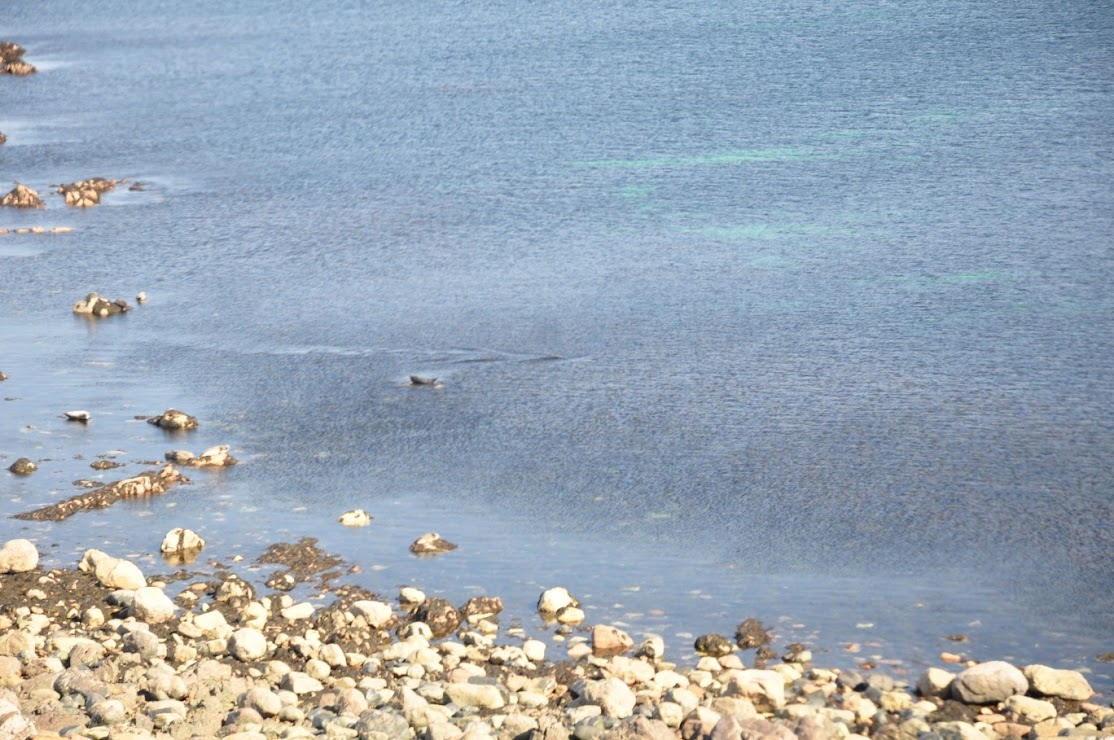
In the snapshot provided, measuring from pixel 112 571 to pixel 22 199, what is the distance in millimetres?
19859

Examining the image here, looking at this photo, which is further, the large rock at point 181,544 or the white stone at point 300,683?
the large rock at point 181,544

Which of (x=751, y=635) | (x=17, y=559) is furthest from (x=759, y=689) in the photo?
(x=17, y=559)

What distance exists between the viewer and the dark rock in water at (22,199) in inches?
1300

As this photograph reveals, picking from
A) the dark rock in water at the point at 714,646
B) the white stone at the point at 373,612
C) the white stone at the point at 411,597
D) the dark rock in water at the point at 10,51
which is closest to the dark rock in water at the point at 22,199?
the white stone at the point at 411,597

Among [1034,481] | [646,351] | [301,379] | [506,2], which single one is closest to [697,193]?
[646,351]

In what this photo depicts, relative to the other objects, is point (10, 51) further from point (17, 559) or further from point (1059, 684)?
point (1059, 684)

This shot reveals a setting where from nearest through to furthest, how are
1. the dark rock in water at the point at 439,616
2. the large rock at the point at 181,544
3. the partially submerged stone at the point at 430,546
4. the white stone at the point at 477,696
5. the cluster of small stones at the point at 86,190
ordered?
the white stone at the point at 477,696 → the dark rock in water at the point at 439,616 → the partially submerged stone at the point at 430,546 → the large rock at the point at 181,544 → the cluster of small stones at the point at 86,190

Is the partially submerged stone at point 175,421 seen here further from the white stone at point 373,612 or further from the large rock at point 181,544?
the white stone at point 373,612

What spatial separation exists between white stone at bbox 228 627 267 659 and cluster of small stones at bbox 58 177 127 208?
69.9ft

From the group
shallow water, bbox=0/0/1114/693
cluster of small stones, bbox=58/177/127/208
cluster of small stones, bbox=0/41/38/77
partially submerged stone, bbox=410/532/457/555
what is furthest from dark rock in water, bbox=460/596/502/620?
cluster of small stones, bbox=0/41/38/77

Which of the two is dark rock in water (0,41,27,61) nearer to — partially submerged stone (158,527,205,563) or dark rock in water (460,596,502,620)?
partially submerged stone (158,527,205,563)

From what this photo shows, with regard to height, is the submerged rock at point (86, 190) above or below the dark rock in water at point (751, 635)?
above

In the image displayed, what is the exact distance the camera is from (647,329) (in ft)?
74.5

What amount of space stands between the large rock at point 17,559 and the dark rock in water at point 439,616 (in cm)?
431
